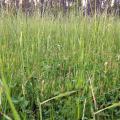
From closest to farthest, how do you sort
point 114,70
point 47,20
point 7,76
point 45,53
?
point 7,76, point 114,70, point 45,53, point 47,20

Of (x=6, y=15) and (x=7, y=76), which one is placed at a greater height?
(x=6, y=15)

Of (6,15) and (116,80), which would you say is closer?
(116,80)

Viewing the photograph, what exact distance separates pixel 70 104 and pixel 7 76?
350 millimetres

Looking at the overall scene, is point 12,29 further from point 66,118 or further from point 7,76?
point 66,118

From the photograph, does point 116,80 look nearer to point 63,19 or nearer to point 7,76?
point 7,76

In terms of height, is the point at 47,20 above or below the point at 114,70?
above

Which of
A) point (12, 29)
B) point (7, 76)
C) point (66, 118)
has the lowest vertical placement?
point (66, 118)

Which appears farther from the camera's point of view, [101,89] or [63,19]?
[63,19]

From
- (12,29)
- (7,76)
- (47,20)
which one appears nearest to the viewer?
(7,76)

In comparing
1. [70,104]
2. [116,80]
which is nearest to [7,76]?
[70,104]

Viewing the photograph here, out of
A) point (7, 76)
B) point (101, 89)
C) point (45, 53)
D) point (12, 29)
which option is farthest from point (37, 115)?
point (12, 29)

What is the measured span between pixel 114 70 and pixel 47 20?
1.72 m

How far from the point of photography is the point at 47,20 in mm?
3137

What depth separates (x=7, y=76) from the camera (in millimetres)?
1248
